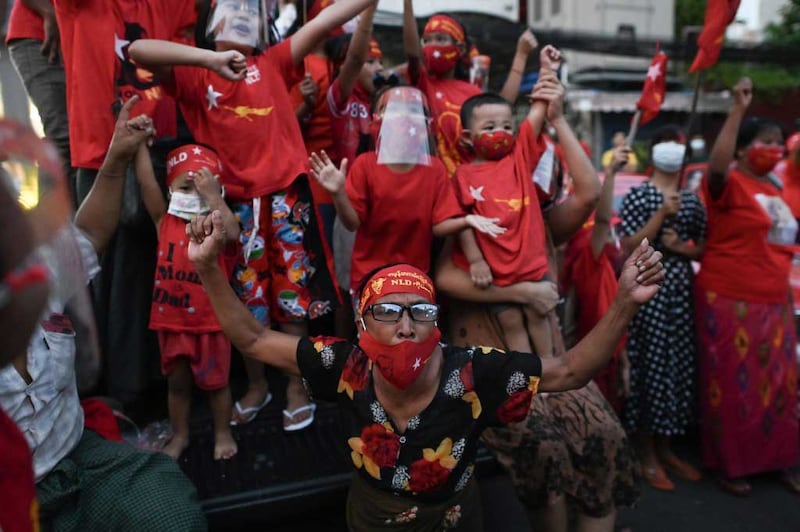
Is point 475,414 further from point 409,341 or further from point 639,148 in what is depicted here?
point 639,148

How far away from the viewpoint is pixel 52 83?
11.1 feet

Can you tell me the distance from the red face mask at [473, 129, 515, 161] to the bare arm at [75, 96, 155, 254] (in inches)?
57.9

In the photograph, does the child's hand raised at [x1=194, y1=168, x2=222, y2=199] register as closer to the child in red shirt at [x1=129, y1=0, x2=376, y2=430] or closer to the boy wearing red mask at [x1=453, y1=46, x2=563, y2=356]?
the child in red shirt at [x1=129, y1=0, x2=376, y2=430]

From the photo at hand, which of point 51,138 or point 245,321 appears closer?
point 245,321

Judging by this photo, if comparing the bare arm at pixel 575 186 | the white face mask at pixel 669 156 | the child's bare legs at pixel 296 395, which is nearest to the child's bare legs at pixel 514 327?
the bare arm at pixel 575 186

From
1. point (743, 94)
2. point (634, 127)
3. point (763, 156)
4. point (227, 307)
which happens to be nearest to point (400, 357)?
point (227, 307)

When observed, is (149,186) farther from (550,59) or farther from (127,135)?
(550,59)

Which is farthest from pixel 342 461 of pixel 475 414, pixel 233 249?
pixel 233 249

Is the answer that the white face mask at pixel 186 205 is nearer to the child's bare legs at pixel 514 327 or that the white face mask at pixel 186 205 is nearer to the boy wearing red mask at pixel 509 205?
the boy wearing red mask at pixel 509 205

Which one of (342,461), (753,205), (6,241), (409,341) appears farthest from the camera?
(753,205)

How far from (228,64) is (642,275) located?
1.77 m

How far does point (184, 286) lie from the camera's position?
2.94m

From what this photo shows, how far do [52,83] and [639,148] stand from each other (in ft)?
50.8

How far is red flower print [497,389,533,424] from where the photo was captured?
7.75 ft
